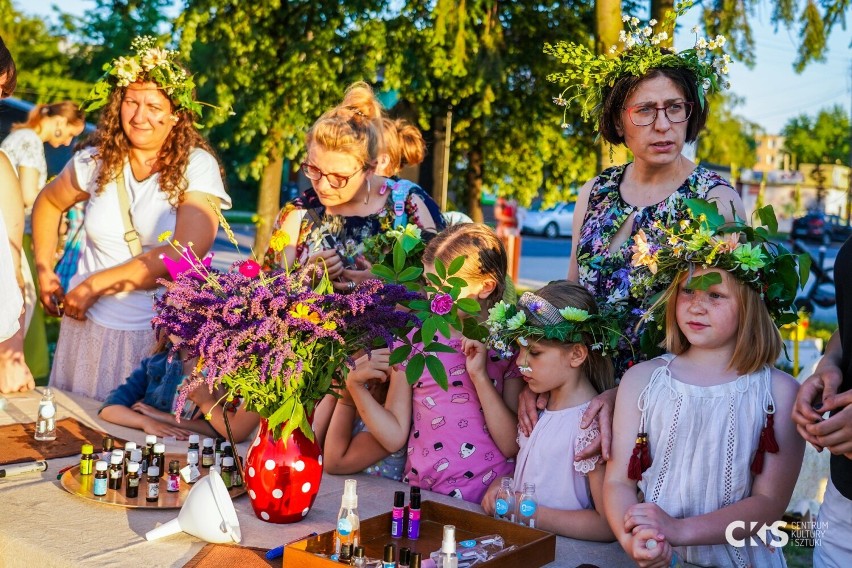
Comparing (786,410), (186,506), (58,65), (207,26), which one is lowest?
(186,506)

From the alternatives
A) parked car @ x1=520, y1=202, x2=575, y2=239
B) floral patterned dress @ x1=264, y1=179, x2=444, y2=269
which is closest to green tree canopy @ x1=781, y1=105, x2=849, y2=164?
parked car @ x1=520, y1=202, x2=575, y2=239

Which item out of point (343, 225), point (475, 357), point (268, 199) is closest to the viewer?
point (475, 357)

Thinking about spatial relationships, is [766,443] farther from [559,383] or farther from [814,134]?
[814,134]

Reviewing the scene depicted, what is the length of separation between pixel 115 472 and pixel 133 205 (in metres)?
1.53

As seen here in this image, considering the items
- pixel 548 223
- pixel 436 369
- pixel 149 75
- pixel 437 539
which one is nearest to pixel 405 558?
pixel 437 539

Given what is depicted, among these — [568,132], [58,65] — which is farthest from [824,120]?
[568,132]

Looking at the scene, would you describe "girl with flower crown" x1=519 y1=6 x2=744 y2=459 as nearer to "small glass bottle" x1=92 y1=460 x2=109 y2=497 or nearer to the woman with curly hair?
"small glass bottle" x1=92 y1=460 x2=109 y2=497

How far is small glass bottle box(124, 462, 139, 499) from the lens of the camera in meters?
2.47

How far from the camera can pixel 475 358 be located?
2.73 m

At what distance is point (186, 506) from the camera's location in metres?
2.20

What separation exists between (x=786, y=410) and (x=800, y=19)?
21.6 ft

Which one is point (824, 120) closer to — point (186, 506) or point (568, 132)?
point (568, 132)

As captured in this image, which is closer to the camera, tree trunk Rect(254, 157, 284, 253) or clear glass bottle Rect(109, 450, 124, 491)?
clear glass bottle Rect(109, 450, 124, 491)

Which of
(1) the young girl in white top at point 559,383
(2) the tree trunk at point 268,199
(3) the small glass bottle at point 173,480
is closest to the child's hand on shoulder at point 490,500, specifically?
(1) the young girl in white top at point 559,383
